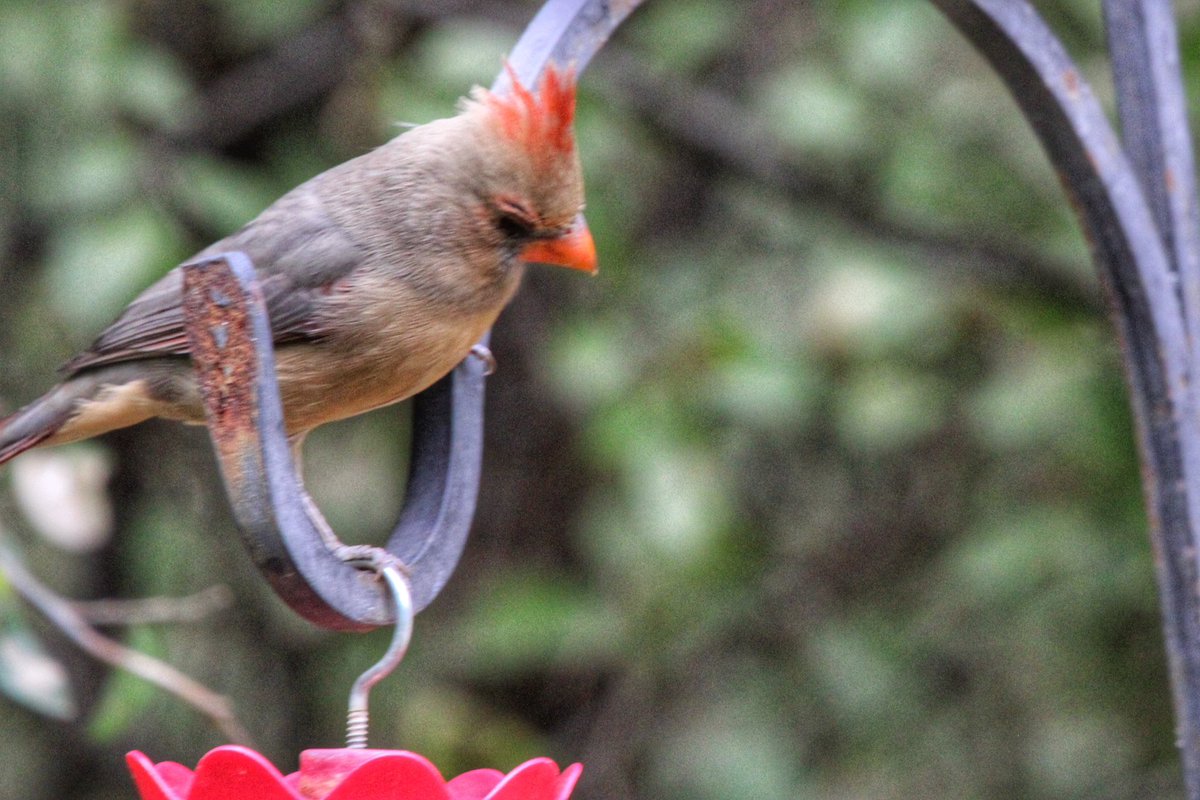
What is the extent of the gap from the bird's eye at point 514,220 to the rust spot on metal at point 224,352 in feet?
2.00

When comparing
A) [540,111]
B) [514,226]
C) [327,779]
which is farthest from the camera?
[514,226]

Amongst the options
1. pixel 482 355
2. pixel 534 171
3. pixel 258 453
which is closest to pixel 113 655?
pixel 482 355

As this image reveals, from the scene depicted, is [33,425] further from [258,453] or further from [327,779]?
[327,779]

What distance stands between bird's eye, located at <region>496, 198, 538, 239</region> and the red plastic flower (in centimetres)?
78

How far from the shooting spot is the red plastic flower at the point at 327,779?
1.09 m

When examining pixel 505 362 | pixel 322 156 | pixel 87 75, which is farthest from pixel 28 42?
pixel 505 362

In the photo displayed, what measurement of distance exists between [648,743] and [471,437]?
2.29m

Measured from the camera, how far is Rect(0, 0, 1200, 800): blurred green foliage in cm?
306

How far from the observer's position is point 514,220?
1812mm

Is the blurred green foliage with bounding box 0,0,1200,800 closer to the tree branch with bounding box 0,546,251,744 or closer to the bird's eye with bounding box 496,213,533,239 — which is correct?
the tree branch with bounding box 0,546,251,744

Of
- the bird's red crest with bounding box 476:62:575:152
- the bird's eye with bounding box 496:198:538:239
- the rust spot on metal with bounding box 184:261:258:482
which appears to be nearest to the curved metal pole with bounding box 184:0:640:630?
the rust spot on metal with bounding box 184:261:258:482

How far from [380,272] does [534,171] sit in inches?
11.4

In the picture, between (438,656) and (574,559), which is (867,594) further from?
(438,656)

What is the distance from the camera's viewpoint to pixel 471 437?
1.60 meters
